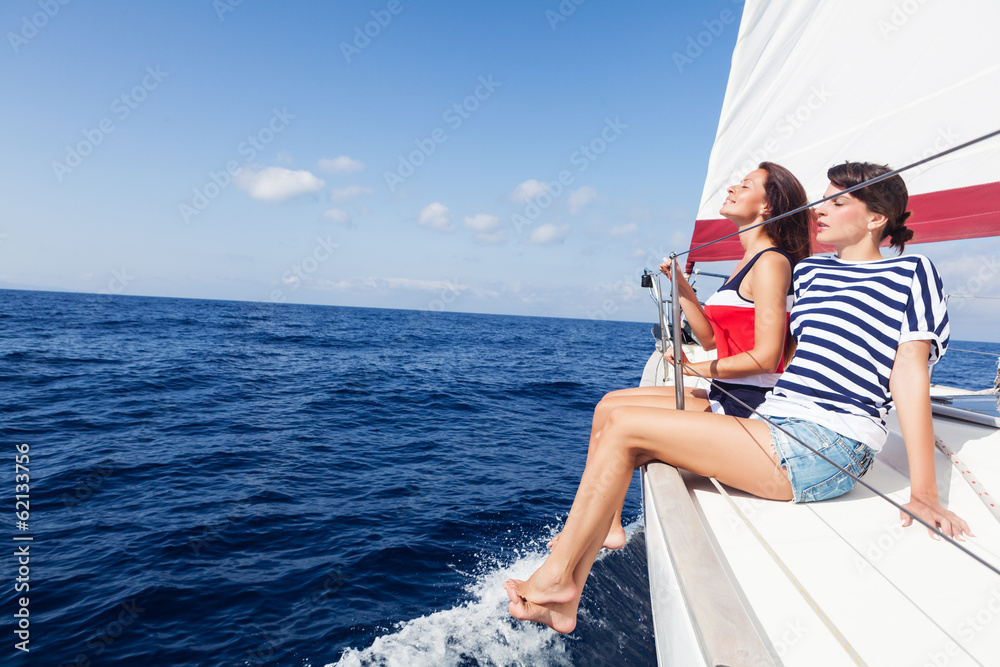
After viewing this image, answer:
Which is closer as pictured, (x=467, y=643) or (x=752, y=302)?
(x=752, y=302)

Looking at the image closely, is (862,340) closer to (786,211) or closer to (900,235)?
(900,235)

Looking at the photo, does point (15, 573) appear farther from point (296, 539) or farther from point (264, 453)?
point (264, 453)

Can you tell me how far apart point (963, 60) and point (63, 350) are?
66.3ft

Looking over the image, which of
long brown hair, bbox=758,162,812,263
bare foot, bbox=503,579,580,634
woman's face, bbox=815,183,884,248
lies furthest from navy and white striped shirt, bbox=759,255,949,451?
bare foot, bbox=503,579,580,634

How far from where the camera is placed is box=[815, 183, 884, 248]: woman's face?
173 centimetres

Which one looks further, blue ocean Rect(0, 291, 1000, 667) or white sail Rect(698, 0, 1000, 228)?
blue ocean Rect(0, 291, 1000, 667)

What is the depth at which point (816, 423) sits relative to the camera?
62.3 inches

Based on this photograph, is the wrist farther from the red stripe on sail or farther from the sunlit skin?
the red stripe on sail

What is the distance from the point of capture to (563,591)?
160 cm

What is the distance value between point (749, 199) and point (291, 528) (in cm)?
472

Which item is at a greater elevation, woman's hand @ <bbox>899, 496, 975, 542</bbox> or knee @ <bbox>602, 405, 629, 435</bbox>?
knee @ <bbox>602, 405, 629, 435</bbox>

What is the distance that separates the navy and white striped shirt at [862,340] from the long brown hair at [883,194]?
0.18 meters

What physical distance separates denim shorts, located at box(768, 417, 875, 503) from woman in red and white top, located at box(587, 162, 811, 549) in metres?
0.33

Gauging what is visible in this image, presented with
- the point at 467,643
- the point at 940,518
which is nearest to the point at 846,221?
the point at 940,518
